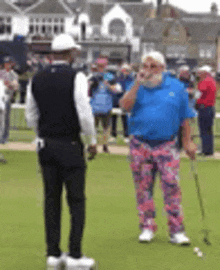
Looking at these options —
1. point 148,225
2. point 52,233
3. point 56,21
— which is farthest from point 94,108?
point 56,21

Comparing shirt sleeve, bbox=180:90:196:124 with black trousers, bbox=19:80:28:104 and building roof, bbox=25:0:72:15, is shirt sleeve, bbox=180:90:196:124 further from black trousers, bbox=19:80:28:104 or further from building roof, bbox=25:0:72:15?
building roof, bbox=25:0:72:15

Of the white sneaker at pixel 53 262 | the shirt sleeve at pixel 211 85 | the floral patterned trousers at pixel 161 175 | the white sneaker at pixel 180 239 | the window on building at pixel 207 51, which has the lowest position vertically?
the window on building at pixel 207 51

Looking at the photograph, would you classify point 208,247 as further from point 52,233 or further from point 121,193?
point 121,193

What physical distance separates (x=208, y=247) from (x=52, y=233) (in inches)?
72.6

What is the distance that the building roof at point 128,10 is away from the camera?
326 ft

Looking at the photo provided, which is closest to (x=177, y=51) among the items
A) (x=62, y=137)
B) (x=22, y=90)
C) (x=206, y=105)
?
(x=22, y=90)

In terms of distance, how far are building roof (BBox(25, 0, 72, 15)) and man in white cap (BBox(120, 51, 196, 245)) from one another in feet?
291

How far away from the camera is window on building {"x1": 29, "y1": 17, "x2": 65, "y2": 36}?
95562mm

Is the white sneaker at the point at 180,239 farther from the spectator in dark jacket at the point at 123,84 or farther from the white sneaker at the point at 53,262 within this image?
the spectator in dark jacket at the point at 123,84

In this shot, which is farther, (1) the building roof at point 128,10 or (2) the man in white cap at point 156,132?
(1) the building roof at point 128,10

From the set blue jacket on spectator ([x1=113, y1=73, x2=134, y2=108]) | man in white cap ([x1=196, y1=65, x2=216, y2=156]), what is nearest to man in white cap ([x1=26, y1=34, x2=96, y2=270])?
man in white cap ([x1=196, y1=65, x2=216, y2=156])

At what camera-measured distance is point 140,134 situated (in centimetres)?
700

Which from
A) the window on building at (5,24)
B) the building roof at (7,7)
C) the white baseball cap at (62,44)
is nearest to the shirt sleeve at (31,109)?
the white baseball cap at (62,44)

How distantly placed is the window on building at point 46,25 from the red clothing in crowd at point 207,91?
268ft
